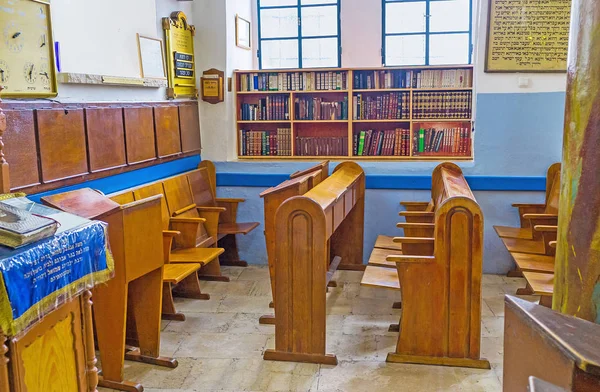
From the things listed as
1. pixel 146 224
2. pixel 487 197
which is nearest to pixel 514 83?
pixel 487 197

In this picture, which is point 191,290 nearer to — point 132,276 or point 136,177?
point 136,177

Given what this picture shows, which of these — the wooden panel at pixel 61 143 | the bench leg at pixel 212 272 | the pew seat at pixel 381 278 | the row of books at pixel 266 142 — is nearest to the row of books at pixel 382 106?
the row of books at pixel 266 142

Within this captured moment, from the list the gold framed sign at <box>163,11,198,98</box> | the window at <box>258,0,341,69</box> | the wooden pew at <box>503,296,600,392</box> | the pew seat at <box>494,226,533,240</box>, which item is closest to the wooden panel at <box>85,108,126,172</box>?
the gold framed sign at <box>163,11,198,98</box>

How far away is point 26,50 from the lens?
3336 millimetres

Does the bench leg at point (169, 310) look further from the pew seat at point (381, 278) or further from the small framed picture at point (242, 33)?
the small framed picture at point (242, 33)

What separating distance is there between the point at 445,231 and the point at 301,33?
13.8 ft

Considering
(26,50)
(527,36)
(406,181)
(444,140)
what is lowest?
(406,181)

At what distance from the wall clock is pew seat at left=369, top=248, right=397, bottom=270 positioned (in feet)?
7.63

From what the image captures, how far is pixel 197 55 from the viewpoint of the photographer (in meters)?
5.69

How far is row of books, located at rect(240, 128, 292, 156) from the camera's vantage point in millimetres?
6070

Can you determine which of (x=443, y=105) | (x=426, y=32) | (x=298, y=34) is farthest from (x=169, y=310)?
(x=426, y=32)

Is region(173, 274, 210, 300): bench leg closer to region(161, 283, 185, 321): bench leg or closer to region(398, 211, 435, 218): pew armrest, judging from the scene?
region(161, 283, 185, 321): bench leg

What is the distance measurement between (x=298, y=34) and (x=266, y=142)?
1537mm

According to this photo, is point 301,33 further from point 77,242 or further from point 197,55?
point 77,242
